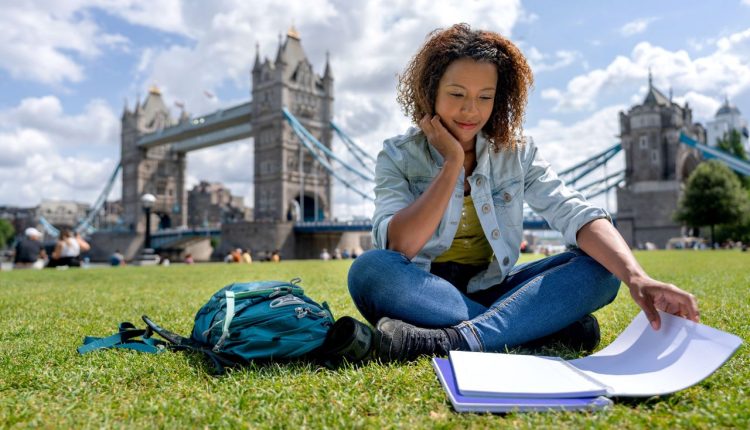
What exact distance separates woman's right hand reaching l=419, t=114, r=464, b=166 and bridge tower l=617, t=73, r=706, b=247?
3582cm

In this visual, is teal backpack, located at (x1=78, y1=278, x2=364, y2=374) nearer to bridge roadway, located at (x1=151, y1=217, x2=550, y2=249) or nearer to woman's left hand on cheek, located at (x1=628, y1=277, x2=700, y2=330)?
woman's left hand on cheek, located at (x1=628, y1=277, x2=700, y2=330)

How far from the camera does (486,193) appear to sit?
2.13 metres

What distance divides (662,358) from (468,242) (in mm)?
911

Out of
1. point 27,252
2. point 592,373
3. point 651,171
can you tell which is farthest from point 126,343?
point 651,171

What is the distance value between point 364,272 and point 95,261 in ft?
161

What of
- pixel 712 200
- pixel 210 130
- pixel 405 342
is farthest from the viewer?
pixel 210 130

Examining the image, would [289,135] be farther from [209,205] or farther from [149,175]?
[209,205]

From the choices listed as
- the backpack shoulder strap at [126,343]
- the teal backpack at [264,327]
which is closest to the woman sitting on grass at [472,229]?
the teal backpack at [264,327]

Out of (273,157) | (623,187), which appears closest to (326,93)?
(273,157)

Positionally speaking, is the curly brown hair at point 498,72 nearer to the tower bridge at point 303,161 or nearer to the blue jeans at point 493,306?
the blue jeans at point 493,306

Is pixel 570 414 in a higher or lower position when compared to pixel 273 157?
lower

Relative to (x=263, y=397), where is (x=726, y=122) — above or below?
above

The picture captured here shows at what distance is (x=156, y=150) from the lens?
54781 millimetres

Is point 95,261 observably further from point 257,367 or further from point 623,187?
point 257,367
